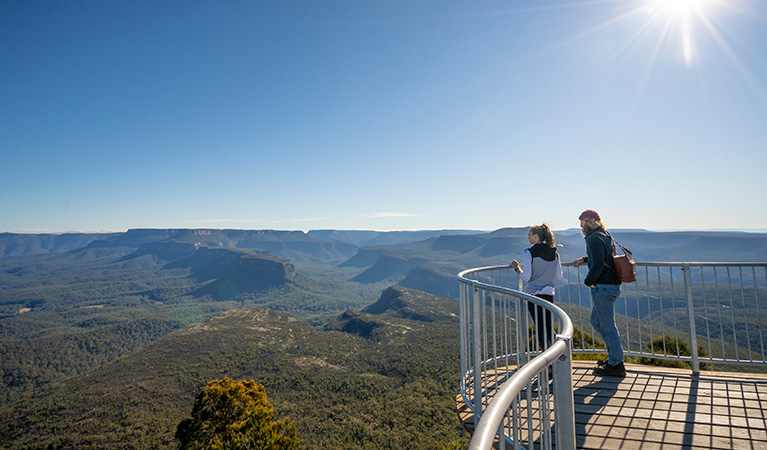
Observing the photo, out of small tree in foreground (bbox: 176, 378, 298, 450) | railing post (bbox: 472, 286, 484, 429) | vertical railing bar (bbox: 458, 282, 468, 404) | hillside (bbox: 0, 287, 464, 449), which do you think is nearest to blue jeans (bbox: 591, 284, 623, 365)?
vertical railing bar (bbox: 458, 282, 468, 404)

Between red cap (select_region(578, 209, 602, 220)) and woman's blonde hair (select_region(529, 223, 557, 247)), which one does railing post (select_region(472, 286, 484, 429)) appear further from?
red cap (select_region(578, 209, 602, 220))

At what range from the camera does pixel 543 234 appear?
4.14m

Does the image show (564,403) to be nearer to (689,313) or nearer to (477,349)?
(477,349)

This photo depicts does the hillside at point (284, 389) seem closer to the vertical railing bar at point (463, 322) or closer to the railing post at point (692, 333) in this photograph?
the railing post at point (692, 333)

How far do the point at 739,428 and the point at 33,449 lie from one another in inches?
2604

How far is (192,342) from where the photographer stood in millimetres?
76500

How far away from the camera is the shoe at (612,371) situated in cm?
404

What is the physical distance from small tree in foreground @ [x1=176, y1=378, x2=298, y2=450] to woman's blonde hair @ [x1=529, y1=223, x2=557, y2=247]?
16.7m

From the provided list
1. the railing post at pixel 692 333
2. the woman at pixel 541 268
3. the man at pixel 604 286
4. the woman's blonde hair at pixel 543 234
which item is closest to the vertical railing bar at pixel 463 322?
the woman at pixel 541 268

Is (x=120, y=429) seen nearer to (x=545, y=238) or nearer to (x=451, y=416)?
(x=451, y=416)

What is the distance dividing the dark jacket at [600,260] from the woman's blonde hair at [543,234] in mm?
402

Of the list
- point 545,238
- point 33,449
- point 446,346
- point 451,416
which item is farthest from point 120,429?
point 545,238

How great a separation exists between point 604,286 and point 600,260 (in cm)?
34

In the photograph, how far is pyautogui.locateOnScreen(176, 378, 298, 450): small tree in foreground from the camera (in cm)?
1544
